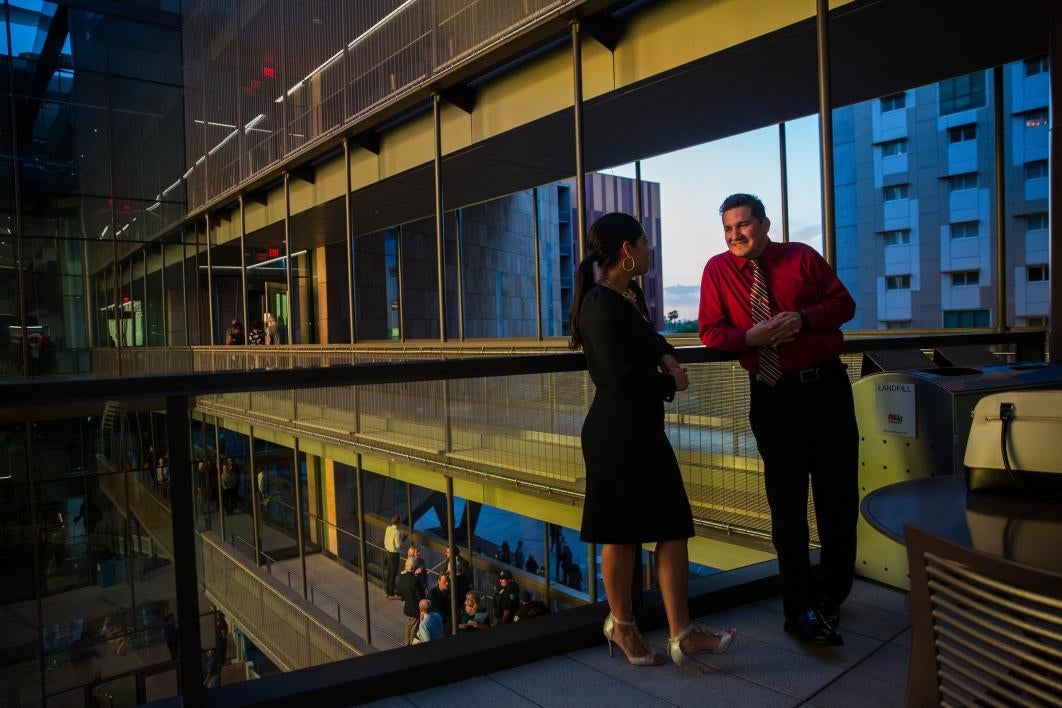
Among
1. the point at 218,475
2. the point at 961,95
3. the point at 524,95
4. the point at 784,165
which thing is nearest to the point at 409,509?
the point at 218,475

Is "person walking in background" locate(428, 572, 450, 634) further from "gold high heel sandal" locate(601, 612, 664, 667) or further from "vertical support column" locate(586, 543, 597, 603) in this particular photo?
"gold high heel sandal" locate(601, 612, 664, 667)

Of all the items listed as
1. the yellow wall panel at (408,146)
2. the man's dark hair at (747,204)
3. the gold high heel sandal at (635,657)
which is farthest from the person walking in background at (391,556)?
the yellow wall panel at (408,146)

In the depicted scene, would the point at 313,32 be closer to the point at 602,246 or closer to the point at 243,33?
the point at 243,33

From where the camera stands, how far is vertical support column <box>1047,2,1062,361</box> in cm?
476

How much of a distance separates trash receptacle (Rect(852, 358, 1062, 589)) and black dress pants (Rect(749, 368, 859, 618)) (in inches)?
28.0

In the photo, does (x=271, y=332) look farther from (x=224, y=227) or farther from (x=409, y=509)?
(x=409, y=509)

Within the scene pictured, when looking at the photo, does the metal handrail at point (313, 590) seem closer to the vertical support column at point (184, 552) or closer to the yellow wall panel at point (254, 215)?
the vertical support column at point (184, 552)

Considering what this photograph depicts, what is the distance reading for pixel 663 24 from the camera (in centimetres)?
796

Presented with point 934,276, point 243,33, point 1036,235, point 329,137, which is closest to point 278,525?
point 329,137

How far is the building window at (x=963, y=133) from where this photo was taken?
3444 centimetres

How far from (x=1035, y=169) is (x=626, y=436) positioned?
3220cm

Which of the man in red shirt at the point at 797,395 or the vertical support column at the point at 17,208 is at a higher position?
the vertical support column at the point at 17,208

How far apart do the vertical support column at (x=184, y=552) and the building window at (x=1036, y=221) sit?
31.6m

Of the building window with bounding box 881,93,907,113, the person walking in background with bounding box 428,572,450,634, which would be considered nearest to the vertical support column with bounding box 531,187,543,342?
the person walking in background with bounding box 428,572,450,634
